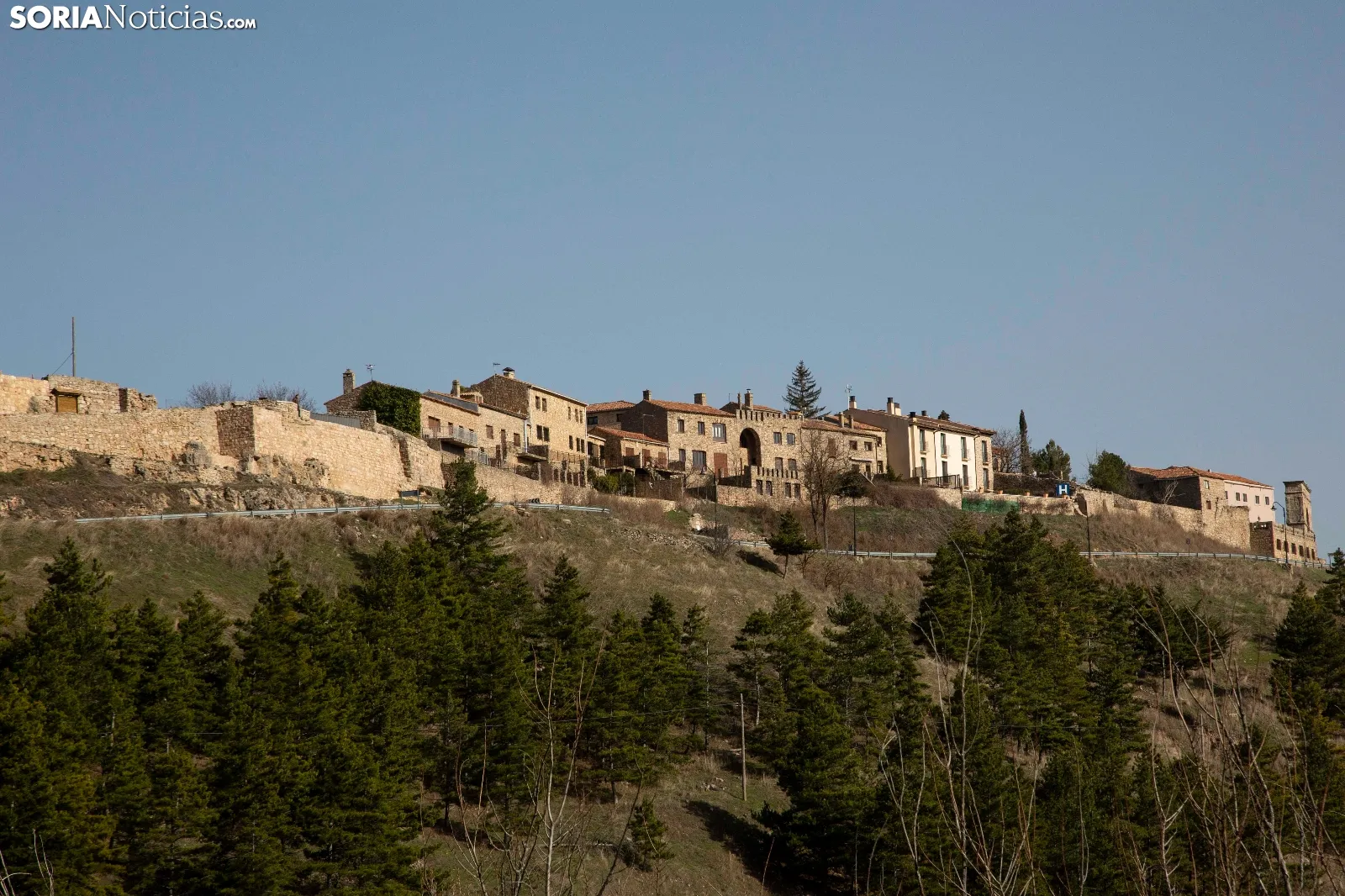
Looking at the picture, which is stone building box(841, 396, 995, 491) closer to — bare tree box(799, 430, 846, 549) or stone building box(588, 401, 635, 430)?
bare tree box(799, 430, 846, 549)

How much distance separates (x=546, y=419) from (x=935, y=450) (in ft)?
95.4

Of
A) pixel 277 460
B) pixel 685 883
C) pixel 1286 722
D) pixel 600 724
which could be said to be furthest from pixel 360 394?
pixel 1286 722

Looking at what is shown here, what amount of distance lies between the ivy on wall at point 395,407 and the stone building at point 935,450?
121 ft

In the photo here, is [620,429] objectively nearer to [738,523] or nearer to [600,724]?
[738,523]

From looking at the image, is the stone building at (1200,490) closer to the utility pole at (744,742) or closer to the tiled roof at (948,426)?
the tiled roof at (948,426)

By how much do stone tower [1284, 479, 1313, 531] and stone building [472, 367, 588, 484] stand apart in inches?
2159

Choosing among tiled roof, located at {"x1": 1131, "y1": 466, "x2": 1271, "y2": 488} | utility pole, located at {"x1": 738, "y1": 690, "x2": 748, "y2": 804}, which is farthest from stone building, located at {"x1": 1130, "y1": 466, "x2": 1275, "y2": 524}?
utility pole, located at {"x1": 738, "y1": 690, "x2": 748, "y2": 804}

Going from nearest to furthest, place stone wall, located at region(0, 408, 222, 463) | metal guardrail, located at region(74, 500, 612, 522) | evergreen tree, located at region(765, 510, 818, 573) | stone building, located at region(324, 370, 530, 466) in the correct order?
metal guardrail, located at region(74, 500, 612, 522) → stone wall, located at region(0, 408, 222, 463) → evergreen tree, located at region(765, 510, 818, 573) → stone building, located at region(324, 370, 530, 466)

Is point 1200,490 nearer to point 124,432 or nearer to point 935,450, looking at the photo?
point 935,450

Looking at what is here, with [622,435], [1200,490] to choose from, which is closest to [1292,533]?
→ [1200,490]

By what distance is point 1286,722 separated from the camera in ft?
34.1

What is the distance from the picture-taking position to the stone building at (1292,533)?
95062mm

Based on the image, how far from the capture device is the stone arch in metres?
89.8

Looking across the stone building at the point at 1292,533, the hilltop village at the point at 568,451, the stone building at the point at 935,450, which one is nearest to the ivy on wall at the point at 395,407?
the hilltop village at the point at 568,451
